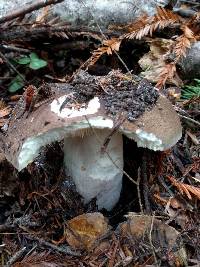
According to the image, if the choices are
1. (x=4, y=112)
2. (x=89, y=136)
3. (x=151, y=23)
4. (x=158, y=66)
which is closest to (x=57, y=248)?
(x=89, y=136)

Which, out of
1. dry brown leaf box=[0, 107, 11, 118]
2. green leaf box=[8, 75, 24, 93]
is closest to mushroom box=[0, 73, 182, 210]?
dry brown leaf box=[0, 107, 11, 118]

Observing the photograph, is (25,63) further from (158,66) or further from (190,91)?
(190,91)

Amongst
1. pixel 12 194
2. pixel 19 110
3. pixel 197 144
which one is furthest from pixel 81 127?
pixel 197 144

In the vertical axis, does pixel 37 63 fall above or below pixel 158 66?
above

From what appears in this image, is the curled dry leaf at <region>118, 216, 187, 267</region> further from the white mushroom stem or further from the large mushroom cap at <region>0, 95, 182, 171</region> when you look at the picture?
the large mushroom cap at <region>0, 95, 182, 171</region>

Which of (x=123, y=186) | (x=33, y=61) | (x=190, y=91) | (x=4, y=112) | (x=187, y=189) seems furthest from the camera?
(x=33, y=61)

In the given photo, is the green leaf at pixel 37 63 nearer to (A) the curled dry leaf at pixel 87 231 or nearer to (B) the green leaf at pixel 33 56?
(B) the green leaf at pixel 33 56

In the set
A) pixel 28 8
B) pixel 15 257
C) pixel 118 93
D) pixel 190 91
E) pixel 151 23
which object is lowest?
pixel 190 91

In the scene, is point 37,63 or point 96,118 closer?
point 96,118

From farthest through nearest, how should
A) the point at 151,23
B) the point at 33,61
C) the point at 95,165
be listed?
1. the point at 33,61
2. the point at 151,23
3. the point at 95,165

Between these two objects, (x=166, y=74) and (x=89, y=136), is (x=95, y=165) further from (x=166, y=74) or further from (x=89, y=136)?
(x=166, y=74)
